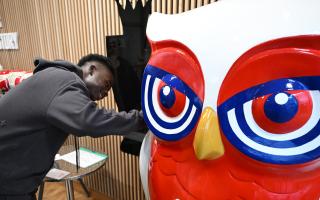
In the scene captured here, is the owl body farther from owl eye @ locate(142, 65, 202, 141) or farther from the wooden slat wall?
the wooden slat wall

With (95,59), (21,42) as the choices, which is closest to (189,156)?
(95,59)

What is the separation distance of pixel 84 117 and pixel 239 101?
59 centimetres

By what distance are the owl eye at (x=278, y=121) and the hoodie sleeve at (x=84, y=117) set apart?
1.68ft

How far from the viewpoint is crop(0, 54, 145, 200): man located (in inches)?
38.2

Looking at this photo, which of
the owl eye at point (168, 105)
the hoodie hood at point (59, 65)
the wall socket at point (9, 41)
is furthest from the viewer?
the wall socket at point (9, 41)

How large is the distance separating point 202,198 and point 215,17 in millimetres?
429

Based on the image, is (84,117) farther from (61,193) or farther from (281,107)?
(61,193)

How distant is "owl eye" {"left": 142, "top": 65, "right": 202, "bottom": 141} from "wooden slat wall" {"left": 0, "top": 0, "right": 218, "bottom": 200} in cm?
99

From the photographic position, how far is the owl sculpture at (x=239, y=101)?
0.50m

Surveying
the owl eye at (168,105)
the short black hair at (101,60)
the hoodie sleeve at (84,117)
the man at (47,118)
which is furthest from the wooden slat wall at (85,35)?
the owl eye at (168,105)

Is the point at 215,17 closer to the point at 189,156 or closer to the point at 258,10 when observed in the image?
the point at 258,10

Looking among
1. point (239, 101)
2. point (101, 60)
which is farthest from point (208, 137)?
point (101, 60)

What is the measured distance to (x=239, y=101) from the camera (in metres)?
0.55

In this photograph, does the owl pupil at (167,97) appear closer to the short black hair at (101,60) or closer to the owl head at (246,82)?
the owl head at (246,82)
